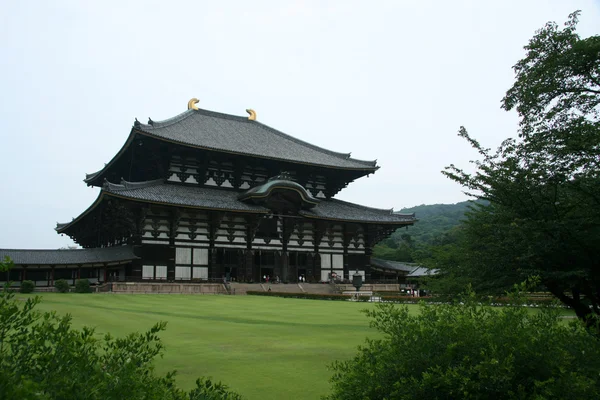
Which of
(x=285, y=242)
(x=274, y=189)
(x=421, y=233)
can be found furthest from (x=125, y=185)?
(x=421, y=233)

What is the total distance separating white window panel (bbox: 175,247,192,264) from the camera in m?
40.6

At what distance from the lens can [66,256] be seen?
38719 millimetres

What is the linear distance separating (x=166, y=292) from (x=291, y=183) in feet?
49.7

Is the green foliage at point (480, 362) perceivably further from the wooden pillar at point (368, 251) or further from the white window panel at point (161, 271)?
the wooden pillar at point (368, 251)

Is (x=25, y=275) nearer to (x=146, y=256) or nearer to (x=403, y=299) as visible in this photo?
(x=146, y=256)

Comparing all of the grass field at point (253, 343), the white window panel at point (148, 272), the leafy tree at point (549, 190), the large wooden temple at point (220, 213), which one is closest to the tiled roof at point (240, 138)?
the large wooden temple at point (220, 213)

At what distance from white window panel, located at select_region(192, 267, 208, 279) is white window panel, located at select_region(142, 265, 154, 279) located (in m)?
3.64

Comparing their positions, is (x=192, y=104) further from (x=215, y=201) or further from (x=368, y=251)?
(x=368, y=251)

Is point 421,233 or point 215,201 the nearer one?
point 215,201

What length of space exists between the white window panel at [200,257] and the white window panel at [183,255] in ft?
1.69

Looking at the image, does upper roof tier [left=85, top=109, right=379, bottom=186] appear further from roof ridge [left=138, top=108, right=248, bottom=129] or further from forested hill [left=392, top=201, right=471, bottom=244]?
forested hill [left=392, top=201, right=471, bottom=244]

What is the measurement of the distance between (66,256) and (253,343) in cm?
3133

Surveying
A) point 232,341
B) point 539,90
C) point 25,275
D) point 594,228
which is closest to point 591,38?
point 539,90

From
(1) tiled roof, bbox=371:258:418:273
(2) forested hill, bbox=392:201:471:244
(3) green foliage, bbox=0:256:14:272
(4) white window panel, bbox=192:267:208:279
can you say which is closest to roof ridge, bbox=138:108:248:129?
(4) white window panel, bbox=192:267:208:279
